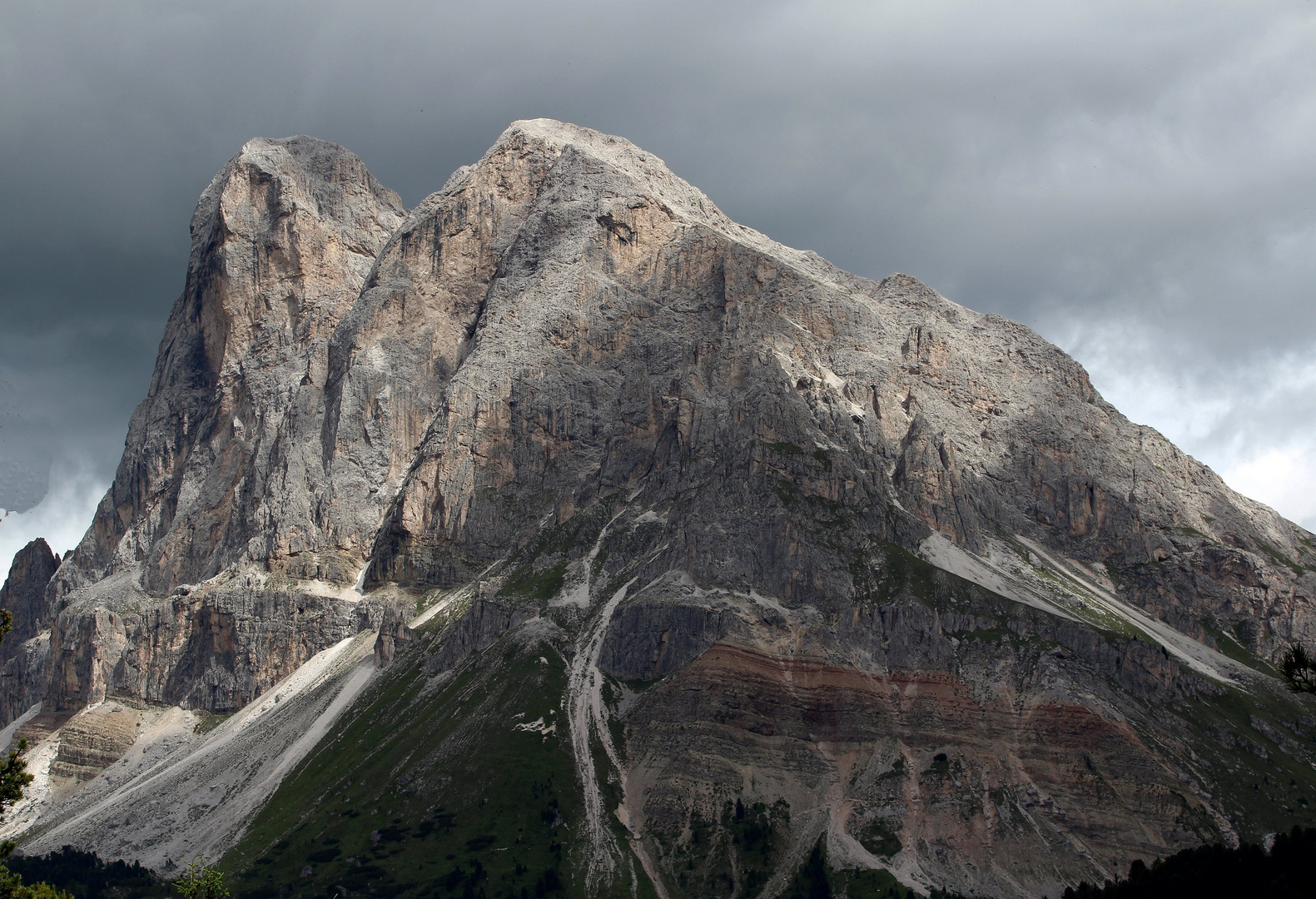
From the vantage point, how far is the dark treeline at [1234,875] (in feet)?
295

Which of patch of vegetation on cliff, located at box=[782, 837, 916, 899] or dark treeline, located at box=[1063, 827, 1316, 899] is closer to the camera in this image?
dark treeline, located at box=[1063, 827, 1316, 899]

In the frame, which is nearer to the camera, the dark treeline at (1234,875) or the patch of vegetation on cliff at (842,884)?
the dark treeline at (1234,875)

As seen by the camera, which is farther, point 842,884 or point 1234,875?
point 842,884

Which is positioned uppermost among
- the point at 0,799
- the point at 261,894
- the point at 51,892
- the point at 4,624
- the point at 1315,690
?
the point at 1315,690

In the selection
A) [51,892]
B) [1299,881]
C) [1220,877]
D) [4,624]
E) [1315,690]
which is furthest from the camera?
[1220,877]

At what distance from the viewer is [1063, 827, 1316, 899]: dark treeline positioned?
89.9 metres

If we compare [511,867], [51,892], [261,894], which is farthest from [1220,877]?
[261,894]

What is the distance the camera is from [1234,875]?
101 meters

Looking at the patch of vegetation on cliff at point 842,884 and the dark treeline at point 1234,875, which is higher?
the dark treeline at point 1234,875

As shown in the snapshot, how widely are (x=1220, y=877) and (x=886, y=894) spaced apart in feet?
310

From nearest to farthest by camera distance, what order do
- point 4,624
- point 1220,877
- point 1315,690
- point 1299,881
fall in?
1. point 1315,690
2. point 4,624
3. point 1299,881
4. point 1220,877

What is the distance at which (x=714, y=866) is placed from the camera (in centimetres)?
19775

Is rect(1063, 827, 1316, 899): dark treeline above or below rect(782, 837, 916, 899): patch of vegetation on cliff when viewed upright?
above

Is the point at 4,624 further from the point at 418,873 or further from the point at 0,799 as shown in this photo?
the point at 418,873
